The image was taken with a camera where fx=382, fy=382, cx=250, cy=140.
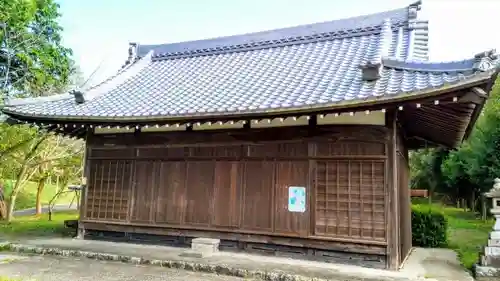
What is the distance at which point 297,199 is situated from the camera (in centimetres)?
759

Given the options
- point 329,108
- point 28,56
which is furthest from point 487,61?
point 28,56

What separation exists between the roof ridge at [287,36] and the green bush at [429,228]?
17.9 ft

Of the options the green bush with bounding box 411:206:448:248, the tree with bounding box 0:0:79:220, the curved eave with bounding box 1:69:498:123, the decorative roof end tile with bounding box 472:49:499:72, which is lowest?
the green bush with bounding box 411:206:448:248

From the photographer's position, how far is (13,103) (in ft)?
30.6

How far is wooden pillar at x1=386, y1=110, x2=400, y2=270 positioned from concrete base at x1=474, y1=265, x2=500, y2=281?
4.32 ft

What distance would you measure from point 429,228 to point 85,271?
9219 millimetres

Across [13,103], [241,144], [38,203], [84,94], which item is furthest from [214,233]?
[38,203]

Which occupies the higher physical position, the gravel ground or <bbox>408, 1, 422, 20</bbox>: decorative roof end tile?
<bbox>408, 1, 422, 20</bbox>: decorative roof end tile

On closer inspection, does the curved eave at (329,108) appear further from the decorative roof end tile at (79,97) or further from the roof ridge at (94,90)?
the decorative roof end tile at (79,97)

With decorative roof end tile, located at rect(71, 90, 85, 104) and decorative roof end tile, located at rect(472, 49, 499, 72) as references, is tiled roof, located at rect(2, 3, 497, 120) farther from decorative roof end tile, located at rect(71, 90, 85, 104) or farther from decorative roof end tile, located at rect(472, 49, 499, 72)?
decorative roof end tile, located at rect(71, 90, 85, 104)

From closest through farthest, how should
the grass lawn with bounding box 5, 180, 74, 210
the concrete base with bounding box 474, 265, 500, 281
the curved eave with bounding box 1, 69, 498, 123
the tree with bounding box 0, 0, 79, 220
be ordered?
1. the curved eave with bounding box 1, 69, 498, 123
2. the concrete base with bounding box 474, 265, 500, 281
3. the tree with bounding box 0, 0, 79, 220
4. the grass lawn with bounding box 5, 180, 74, 210

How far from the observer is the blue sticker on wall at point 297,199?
7.54 m

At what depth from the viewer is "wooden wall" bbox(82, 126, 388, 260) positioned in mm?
7125

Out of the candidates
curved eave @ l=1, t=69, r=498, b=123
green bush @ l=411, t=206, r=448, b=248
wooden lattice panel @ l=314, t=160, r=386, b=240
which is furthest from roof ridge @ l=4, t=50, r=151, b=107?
green bush @ l=411, t=206, r=448, b=248
